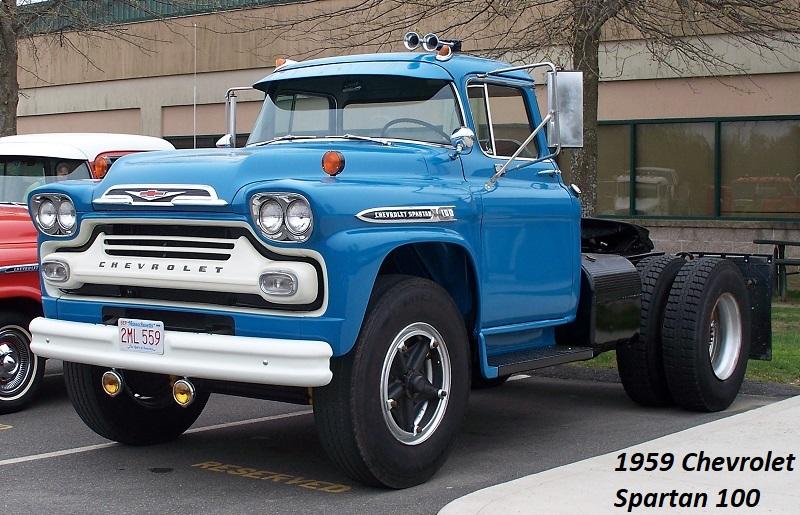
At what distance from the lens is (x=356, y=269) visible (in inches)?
235

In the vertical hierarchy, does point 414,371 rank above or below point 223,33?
below

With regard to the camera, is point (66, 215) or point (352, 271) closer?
point (352, 271)

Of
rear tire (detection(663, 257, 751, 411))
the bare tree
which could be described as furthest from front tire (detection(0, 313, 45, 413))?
the bare tree

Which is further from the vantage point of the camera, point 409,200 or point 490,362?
point 490,362

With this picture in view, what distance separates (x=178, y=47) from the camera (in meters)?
24.6

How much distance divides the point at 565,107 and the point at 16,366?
172 inches

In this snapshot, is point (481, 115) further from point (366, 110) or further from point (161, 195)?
point (161, 195)

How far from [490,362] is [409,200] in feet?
4.06

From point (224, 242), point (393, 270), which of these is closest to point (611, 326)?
point (393, 270)

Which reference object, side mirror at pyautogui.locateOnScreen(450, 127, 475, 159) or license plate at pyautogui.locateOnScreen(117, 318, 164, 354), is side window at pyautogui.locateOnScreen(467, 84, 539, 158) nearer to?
side mirror at pyautogui.locateOnScreen(450, 127, 475, 159)

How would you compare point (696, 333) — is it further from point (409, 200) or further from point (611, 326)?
point (409, 200)

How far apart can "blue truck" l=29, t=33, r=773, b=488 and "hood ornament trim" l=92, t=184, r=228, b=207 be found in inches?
0.5

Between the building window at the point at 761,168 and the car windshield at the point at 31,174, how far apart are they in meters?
11.9

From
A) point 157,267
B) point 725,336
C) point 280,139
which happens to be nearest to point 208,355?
point 157,267
